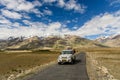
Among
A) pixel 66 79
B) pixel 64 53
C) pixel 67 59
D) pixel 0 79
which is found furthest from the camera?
pixel 64 53

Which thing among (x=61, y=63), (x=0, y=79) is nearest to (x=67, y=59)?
(x=61, y=63)

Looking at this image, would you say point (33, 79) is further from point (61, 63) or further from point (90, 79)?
point (61, 63)

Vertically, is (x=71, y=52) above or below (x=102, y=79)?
above

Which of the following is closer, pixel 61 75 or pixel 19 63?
pixel 61 75

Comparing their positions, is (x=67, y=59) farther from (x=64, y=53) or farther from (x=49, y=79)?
(x=49, y=79)

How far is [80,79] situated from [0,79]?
8604 mm

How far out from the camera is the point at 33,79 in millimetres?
19062

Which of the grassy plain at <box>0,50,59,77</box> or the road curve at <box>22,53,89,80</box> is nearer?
the road curve at <box>22,53,89,80</box>

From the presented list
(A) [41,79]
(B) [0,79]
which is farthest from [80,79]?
(B) [0,79]

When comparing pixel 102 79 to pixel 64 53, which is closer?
pixel 102 79

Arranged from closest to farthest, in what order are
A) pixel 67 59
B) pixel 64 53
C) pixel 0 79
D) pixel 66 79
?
pixel 66 79 → pixel 0 79 → pixel 67 59 → pixel 64 53

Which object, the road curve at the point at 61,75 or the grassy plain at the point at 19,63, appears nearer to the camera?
the road curve at the point at 61,75

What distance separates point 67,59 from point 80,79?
66.0 ft

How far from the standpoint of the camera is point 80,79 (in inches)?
749
